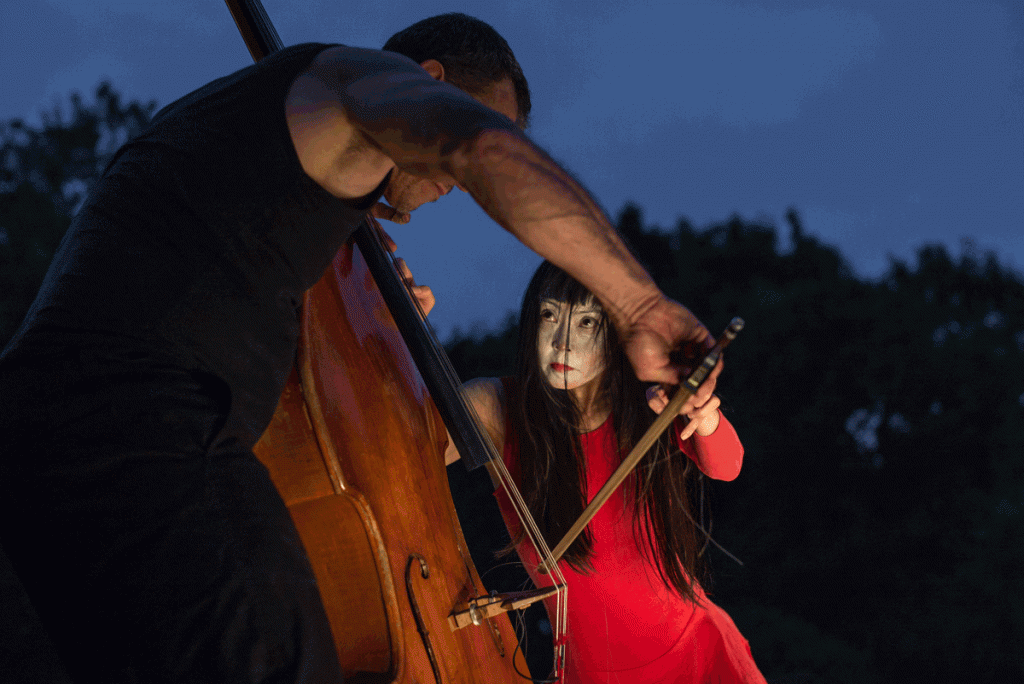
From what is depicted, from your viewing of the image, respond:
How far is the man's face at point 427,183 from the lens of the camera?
1319mm

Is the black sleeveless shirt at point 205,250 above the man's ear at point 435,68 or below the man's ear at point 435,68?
below

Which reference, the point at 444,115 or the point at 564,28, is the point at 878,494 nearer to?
the point at 444,115

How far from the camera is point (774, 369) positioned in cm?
415

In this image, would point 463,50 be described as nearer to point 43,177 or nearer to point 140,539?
point 140,539

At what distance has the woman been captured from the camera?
1909 millimetres

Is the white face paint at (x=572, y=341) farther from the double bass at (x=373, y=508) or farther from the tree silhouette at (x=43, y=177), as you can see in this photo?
the tree silhouette at (x=43, y=177)

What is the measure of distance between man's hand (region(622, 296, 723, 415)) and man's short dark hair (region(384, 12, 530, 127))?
0.62 meters

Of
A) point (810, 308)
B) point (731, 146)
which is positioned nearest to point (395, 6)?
point (731, 146)

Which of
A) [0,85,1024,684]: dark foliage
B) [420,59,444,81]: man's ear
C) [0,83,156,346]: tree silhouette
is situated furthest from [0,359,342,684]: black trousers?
[0,83,156,346]: tree silhouette

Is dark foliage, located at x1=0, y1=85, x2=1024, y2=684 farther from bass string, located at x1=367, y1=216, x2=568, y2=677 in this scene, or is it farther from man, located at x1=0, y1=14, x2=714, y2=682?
man, located at x1=0, y1=14, x2=714, y2=682

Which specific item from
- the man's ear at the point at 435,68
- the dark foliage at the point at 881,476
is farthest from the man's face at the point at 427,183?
the dark foliage at the point at 881,476

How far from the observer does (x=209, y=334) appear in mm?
776

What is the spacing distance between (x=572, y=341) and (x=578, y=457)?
14.3 inches

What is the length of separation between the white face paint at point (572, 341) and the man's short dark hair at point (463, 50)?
87 cm
